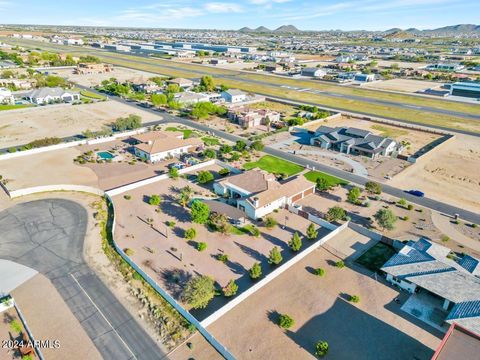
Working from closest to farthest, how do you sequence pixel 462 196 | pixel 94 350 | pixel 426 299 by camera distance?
pixel 94 350 → pixel 426 299 → pixel 462 196

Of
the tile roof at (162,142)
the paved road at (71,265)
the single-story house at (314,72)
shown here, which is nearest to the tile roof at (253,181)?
the tile roof at (162,142)

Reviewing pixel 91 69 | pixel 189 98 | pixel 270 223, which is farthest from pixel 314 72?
pixel 270 223

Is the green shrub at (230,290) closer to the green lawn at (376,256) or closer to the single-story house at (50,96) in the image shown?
the green lawn at (376,256)

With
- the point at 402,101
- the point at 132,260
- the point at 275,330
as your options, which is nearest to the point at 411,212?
the point at 275,330

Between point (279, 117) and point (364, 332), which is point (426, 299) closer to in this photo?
point (364, 332)

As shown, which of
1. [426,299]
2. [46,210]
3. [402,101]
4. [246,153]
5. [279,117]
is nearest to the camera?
[426,299]

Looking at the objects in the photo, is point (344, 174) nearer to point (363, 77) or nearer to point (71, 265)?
point (71, 265)
